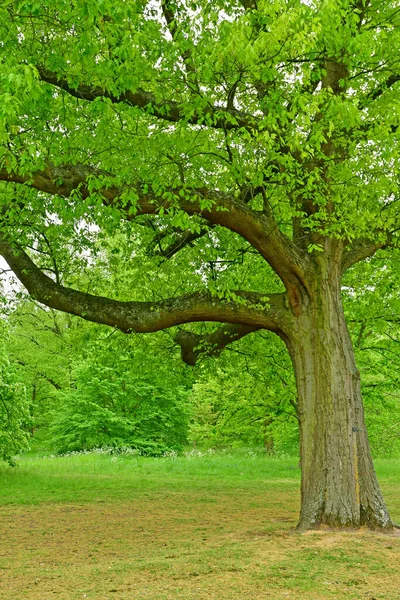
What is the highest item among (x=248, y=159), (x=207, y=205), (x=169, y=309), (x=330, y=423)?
(x=248, y=159)

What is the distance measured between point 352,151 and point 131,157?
12.1ft

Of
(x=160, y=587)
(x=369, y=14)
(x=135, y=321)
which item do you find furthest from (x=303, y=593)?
(x=369, y=14)

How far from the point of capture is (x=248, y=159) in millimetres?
9078

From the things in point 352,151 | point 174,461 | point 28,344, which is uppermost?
point 28,344

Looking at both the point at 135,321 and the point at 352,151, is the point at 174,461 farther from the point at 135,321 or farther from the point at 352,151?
the point at 352,151

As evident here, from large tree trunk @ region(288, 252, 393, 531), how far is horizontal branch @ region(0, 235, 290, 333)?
1.99 feet

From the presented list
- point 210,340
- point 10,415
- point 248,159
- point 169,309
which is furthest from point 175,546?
point 10,415

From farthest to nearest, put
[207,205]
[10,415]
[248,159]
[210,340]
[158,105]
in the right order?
[10,415] < [210,340] < [158,105] < [248,159] < [207,205]

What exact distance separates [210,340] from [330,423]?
12.9ft

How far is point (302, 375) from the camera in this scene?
998 centimetres

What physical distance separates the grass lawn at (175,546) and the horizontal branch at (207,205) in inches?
167

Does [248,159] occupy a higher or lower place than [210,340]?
higher

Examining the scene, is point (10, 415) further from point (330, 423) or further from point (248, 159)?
point (248, 159)

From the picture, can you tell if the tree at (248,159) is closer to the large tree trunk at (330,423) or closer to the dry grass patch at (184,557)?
the large tree trunk at (330,423)
